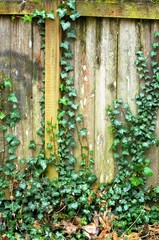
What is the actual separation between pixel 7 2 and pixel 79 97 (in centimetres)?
126

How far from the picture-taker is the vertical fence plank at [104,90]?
150 inches

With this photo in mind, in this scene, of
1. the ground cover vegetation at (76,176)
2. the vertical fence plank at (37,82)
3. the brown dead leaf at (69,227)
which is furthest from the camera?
the vertical fence plank at (37,82)

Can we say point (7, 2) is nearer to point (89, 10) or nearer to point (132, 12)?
point (89, 10)

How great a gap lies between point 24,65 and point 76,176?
1333 millimetres

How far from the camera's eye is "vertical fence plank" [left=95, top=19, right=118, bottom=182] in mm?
3807

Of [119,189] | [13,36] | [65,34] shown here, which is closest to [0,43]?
[13,36]

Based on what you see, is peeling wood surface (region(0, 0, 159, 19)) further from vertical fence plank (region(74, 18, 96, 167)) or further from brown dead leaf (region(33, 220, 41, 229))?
brown dead leaf (region(33, 220, 41, 229))

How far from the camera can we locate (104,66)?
12.6 ft

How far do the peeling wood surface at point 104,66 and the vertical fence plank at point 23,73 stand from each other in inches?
Answer: 20.6

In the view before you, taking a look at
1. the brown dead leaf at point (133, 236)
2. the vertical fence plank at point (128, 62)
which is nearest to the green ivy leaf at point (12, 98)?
the vertical fence plank at point (128, 62)

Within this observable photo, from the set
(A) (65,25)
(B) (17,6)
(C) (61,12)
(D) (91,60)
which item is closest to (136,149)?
(D) (91,60)

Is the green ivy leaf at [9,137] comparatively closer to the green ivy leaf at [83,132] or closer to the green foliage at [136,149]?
the green ivy leaf at [83,132]

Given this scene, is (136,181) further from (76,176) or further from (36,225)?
A: (36,225)

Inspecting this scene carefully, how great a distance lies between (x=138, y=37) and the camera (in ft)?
12.5
